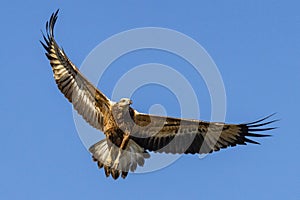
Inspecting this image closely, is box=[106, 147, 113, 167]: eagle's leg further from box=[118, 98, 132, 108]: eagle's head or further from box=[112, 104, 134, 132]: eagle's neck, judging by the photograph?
box=[118, 98, 132, 108]: eagle's head

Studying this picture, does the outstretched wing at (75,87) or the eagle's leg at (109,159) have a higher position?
the outstretched wing at (75,87)

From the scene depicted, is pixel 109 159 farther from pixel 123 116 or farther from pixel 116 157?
pixel 123 116

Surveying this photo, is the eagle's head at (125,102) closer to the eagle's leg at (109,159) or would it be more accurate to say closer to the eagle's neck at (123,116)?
the eagle's neck at (123,116)

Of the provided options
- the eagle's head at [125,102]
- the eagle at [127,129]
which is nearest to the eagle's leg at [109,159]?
the eagle at [127,129]

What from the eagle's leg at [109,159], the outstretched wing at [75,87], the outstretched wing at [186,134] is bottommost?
the eagle's leg at [109,159]

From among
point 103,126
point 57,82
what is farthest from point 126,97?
point 57,82

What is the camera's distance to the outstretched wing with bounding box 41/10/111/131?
48.1 feet

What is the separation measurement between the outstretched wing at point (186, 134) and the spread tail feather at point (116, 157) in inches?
9.5

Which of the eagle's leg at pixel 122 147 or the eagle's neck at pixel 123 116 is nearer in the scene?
the eagle's neck at pixel 123 116

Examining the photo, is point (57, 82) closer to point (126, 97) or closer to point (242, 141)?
point (126, 97)

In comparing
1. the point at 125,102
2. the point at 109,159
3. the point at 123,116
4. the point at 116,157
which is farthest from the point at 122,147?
the point at 125,102

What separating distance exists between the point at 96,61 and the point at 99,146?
1753mm

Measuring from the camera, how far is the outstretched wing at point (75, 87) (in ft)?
48.1

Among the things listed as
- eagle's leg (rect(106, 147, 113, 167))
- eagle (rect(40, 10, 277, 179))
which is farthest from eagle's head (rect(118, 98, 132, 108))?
eagle's leg (rect(106, 147, 113, 167))
